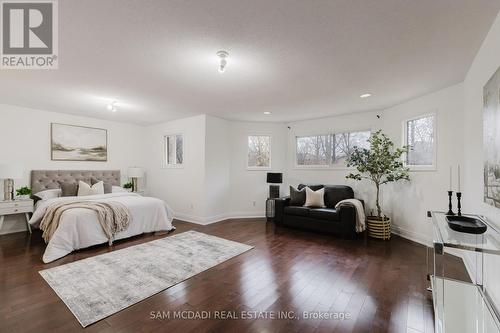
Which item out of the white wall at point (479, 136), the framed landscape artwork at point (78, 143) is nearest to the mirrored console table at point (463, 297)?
the white wall at point (479, 136)

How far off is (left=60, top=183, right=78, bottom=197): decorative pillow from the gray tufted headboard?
24 cm

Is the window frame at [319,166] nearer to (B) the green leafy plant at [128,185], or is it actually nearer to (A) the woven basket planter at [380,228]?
(A) the woven basket planter at [380,228]

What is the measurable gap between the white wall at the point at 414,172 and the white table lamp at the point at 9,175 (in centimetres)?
599

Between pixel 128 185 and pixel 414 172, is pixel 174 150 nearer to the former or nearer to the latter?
pixel 128 185

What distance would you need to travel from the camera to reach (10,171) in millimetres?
3834

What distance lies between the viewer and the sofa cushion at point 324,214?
409 centimetres

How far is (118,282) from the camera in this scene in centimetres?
240

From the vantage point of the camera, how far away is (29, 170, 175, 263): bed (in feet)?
10.4

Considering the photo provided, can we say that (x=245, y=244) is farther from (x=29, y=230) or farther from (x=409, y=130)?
(x=29, y=230)

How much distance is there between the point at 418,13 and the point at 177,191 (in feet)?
17.7

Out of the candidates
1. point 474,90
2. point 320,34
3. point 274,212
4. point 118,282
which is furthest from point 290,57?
point 274,212

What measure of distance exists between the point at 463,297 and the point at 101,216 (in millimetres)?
4625

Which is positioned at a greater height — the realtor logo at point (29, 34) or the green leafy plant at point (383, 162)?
the realtor logo at point (29, 34)

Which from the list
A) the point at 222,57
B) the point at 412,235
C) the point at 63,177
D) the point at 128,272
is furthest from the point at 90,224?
the point at 412,235
